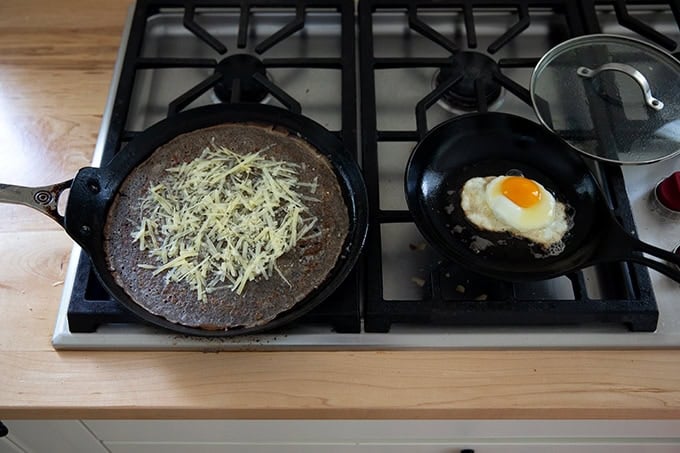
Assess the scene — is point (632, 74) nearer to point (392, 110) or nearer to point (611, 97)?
point (611, 97)

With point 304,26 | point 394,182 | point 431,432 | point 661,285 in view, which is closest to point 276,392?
point 431,432

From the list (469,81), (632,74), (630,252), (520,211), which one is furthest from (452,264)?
(632,74)

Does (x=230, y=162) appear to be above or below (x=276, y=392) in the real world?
above

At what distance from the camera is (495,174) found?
36.1 inches

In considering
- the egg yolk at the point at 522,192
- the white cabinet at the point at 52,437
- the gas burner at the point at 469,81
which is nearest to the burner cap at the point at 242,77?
the gas burner at the point at 469,81

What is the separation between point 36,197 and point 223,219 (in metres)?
0.23

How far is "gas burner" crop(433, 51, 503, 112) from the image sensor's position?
1.01m

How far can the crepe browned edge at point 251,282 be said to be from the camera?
0.77m

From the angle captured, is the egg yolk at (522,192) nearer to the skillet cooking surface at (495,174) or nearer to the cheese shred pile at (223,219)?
the skillet cooking surface at (495,174)

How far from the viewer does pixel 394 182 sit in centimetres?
95

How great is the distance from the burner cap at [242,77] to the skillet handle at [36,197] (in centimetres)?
33

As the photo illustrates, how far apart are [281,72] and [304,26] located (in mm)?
107

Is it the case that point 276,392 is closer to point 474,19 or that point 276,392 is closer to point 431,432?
point 431,432

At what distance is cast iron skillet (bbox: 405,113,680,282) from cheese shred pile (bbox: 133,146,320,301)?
0.17 m
